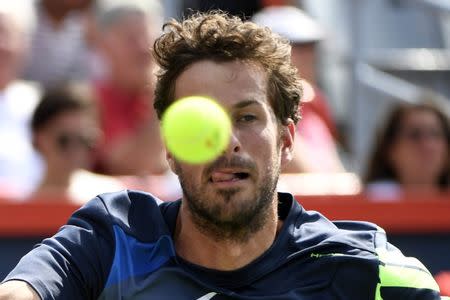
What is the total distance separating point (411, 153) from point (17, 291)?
158 inches

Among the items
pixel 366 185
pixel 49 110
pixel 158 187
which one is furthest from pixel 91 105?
pixel 366 185

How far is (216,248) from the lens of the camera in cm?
348

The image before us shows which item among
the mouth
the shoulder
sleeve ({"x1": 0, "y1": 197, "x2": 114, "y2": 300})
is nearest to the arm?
sleeve ({"x1": 0, "y1": 197, "x2": 114, "y2": 300})

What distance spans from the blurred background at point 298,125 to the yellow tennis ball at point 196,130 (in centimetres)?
257

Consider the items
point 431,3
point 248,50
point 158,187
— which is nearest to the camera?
point 248,50

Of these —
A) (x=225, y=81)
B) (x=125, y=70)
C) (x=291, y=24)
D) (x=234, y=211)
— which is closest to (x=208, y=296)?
(x=234, y=211)

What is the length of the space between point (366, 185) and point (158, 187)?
130 cm

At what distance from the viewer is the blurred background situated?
251 inches

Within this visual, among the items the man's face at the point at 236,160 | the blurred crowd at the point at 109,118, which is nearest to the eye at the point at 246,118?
the man's face at the point at 236,160

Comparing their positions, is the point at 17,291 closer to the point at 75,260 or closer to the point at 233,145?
the point at 75,260

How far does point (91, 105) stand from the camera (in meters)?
6.52

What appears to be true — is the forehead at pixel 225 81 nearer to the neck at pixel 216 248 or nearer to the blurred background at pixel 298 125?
the neck at pixel 216 248

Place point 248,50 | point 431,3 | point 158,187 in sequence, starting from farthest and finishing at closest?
point 431,3, point 158,187, point 248,50

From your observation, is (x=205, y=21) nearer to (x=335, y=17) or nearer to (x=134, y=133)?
(x=134, y=133)
